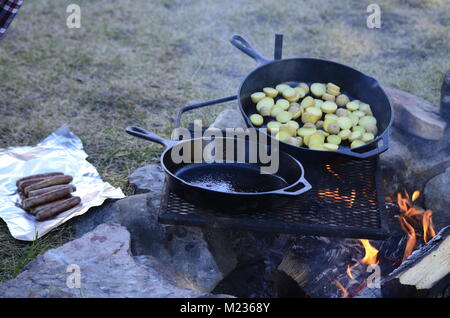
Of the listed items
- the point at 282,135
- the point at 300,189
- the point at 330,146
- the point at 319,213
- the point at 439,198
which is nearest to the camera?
the point at 300,189

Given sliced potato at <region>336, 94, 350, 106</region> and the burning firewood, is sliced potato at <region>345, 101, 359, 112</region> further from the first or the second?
the burning firewood

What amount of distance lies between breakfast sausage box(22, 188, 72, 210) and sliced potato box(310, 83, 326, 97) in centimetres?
186

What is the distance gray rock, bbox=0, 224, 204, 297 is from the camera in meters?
2.05

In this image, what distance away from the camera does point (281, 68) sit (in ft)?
11.3

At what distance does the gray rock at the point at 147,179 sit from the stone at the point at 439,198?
5.98 feet

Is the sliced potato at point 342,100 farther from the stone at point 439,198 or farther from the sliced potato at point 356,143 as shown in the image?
the stone at point 439,198

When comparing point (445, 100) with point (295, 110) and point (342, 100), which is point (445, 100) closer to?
point (342, 100)

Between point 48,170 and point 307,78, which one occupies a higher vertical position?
point 307,78

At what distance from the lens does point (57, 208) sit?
3.06m

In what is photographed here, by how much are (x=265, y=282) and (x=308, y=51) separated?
366 cm

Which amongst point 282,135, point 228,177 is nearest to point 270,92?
point 282,135

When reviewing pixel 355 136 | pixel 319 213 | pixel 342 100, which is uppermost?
pixel 342 100

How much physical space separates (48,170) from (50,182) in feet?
0.96

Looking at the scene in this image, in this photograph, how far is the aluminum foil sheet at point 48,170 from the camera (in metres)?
3.00
